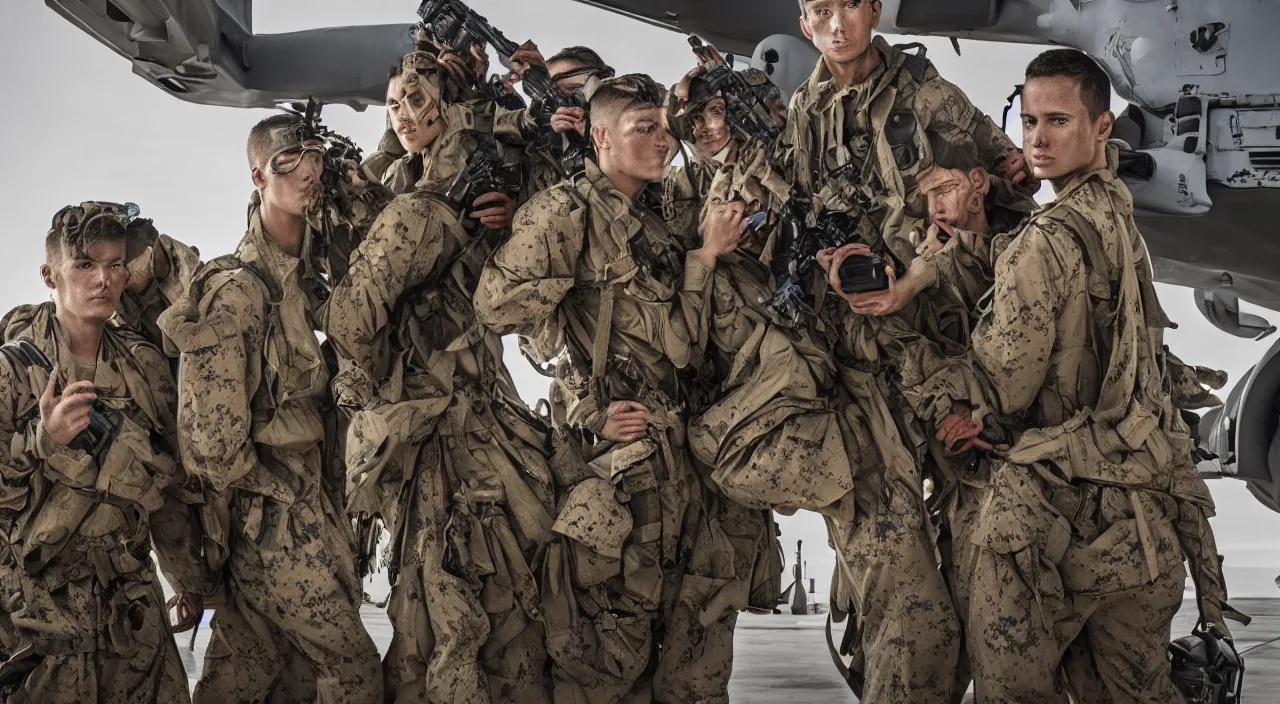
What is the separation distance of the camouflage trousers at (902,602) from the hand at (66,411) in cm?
212

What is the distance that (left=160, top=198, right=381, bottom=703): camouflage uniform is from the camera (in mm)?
3697

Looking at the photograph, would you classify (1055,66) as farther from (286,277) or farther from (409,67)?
(286,277)

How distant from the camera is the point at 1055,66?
136 inches

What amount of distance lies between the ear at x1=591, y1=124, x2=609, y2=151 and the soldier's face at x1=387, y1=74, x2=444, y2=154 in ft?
1.50

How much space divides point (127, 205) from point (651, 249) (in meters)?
1.54

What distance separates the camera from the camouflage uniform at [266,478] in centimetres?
370

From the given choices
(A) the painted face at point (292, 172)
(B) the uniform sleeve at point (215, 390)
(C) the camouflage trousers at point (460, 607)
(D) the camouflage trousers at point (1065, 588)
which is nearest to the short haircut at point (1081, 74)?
(D) the camouflage trousers at point (1065, 588)

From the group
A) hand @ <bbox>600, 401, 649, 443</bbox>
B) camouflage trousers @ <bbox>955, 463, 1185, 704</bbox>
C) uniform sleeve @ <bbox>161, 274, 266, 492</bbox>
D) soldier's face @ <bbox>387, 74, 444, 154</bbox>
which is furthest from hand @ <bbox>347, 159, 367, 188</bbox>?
camouflage trousers @ <bbox>955, 463, 1185, 704</bbox>

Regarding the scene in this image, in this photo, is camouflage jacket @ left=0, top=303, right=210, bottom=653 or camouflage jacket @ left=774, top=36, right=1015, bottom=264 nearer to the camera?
camouflage jacket @ left=0, top=303, right=210, bottom=653

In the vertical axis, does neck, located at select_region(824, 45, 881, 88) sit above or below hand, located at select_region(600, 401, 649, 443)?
above

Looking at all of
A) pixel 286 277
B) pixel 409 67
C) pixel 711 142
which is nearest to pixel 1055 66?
pixel 711 142

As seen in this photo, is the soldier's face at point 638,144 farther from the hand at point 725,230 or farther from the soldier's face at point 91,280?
the soldier's face at point 91,280

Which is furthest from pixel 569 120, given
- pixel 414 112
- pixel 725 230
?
pixel 725 230

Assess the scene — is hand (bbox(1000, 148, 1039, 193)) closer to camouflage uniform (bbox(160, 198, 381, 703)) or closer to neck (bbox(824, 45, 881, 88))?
neck (bbox(824, 45, 881, 88))
